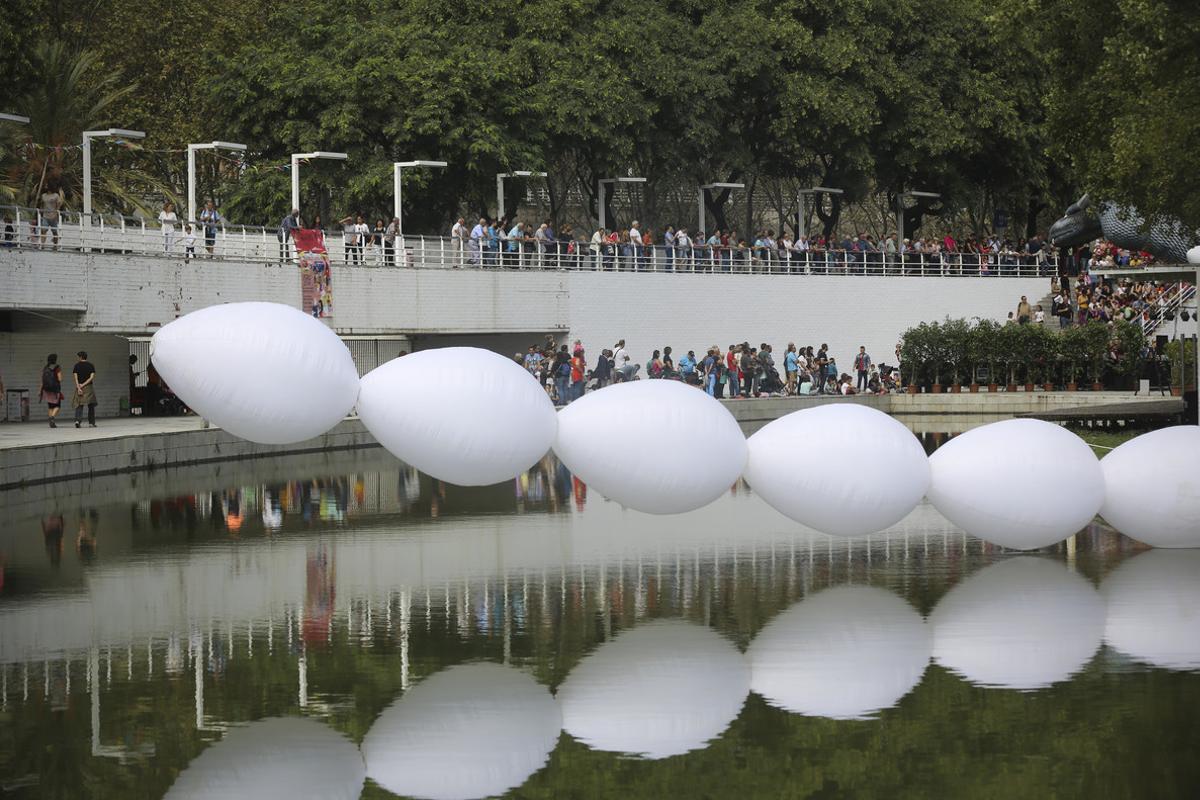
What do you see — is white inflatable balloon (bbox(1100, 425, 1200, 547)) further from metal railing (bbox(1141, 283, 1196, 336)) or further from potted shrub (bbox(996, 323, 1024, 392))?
metal railing (bbox(1141, 283, 1196, 336))

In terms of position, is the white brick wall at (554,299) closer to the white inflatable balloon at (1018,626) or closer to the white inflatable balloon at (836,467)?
the white inflatable balloon at (836,467)

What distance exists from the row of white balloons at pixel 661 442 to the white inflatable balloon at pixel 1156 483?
1 cm

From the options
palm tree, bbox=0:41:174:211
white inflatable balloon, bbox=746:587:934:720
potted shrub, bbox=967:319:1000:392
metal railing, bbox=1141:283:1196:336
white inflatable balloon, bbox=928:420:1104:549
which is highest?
palm tree, bbox=0:41:174:211

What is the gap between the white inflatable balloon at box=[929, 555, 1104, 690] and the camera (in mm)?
10164

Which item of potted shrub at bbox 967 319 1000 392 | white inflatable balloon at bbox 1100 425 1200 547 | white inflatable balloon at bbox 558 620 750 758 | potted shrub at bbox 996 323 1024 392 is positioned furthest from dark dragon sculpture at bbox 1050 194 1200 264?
potted shrub at bbox 967 319 1000 392

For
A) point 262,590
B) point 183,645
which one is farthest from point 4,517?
point 183,645

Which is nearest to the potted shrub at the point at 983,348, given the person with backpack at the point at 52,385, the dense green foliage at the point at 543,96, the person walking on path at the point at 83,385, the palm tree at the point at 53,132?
the dense green foliage at the point at 543,96

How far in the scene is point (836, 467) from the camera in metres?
12.2

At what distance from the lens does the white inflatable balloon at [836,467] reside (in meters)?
12.2

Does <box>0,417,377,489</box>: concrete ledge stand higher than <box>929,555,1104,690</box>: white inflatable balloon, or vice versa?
<box>0,417,377,489</box>: concrete ledge

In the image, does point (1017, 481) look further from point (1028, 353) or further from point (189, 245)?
point (1028, 353)

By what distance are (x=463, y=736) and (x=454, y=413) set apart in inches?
103

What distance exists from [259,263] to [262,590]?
22.9 meters

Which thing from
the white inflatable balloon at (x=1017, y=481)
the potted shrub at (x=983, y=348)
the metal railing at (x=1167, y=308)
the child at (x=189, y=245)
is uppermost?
the child at (x=189, y=245)
